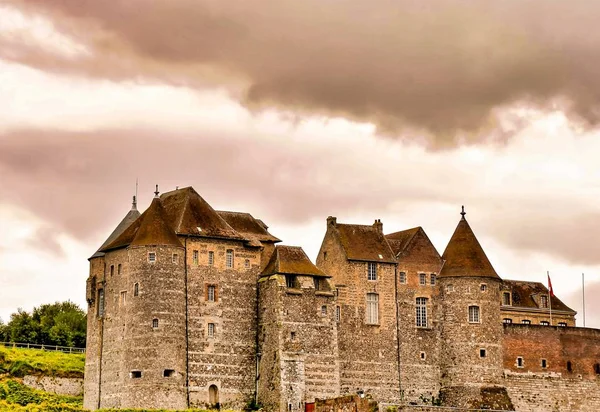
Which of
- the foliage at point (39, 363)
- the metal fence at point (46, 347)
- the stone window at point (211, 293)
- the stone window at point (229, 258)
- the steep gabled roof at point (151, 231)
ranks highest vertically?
the steep gabled roof at point (151, 231)

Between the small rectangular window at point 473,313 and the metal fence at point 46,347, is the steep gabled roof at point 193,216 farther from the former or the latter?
the small rectangular window at point 473,313

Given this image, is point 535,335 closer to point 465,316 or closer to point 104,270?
point 465,316

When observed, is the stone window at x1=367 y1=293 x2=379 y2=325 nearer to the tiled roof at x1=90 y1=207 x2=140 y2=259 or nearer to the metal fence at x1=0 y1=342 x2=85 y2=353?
the tiled roof at x1=90 y1=207 x2=140 y2=259

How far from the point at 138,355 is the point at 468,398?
23626 millimetres

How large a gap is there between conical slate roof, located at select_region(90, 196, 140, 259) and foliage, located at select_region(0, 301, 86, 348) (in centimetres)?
1473

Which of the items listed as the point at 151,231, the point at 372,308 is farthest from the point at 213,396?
the point at 372,308

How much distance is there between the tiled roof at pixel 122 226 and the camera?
89.5 meters

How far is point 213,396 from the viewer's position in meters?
84.1

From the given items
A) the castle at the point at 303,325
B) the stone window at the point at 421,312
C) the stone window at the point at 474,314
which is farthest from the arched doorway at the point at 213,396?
the stone window at the point at 474,314

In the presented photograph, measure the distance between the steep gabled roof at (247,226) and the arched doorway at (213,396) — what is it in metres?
10.9

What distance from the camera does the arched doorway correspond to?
8381 cm

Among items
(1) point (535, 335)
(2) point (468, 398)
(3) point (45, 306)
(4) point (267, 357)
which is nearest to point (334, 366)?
(4) point (267, 357)

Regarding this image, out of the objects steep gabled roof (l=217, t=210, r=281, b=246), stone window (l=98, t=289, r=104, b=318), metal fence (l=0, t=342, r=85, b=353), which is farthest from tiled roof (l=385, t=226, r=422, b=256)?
metal fence (l=0, t=342, r=85, b=353)

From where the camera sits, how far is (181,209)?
8738 centimetres
